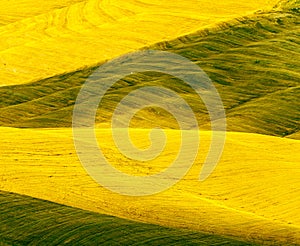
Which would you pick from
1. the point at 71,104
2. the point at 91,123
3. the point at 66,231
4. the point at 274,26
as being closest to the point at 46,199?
the point at 66,231

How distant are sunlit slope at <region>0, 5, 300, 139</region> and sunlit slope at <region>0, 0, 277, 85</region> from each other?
73.4 inches

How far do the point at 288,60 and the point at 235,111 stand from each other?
36.3 feet

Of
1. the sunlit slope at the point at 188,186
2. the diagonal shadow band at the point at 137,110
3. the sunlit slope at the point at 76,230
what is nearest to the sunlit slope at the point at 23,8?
the diagonal shadow band at the point at 137,110

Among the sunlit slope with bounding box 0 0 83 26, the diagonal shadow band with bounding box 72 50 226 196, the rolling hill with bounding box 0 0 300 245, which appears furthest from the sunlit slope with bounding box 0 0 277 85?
the diagonal shadow band with bounding box 72 50 226 196

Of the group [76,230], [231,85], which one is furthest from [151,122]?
[76,230]

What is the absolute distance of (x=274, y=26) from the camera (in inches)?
2640

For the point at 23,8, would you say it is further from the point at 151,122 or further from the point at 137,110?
the point at 151,122

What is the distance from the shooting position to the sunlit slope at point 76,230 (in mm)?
25797

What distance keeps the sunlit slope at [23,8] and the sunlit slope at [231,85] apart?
44.8 ft

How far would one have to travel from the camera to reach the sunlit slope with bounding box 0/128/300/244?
93.1 ft

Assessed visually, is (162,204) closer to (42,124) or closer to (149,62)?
(42,124)

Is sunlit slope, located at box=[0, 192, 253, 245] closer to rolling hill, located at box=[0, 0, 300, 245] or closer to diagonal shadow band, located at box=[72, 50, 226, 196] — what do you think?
rolling hill, located at box=[0, 0, 300, 245]

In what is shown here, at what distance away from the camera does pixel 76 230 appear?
26.4 meters

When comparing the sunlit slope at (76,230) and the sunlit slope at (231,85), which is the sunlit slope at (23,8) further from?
the sunlit slope at (76,230)
